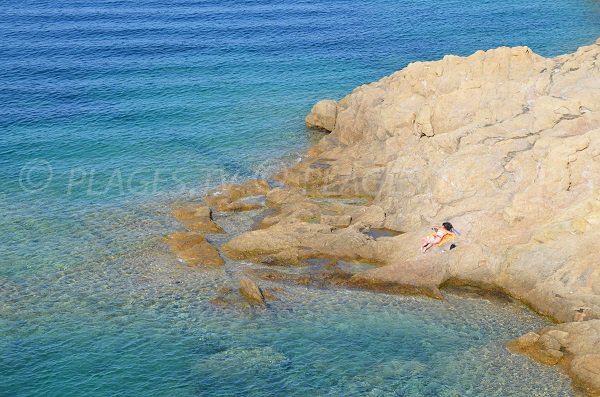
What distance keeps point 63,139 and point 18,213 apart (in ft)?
51.9

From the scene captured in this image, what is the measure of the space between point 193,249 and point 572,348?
23.2 m

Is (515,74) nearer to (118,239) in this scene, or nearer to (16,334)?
(118,239)

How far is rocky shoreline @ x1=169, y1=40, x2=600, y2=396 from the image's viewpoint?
4119cm

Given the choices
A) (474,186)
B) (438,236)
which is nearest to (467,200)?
(474,186)

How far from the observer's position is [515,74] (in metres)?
57.4

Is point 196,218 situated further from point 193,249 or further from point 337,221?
point 337,221

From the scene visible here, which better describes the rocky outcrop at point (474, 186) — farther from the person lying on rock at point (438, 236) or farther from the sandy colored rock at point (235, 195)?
the sandy colored rock at point (235, 195)

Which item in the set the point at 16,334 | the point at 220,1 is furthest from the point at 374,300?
the point at 220,1

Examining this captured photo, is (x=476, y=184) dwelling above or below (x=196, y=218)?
above

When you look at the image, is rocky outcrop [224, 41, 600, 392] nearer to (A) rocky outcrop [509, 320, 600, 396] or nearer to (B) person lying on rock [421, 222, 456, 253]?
(B) person lying on rock [421, 222, 456, 253]

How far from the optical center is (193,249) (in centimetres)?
4844

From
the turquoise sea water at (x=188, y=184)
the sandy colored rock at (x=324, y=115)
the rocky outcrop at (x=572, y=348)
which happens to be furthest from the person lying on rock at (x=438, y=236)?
the sandy colored rock at (x=324, y=115)

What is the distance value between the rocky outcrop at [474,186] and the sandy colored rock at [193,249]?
4.25 feet

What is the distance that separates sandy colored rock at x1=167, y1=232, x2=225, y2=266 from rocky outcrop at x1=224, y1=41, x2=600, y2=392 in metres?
1.29
